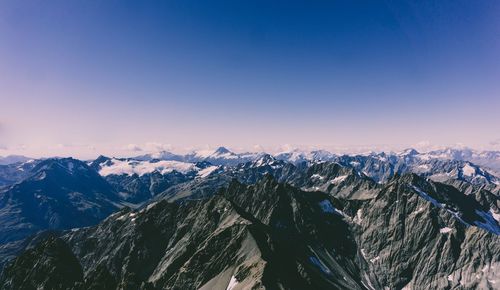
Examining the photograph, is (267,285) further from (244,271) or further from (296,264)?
(296,264)

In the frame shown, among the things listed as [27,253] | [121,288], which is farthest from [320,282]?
[27,253]

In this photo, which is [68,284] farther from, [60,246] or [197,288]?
[197,288]

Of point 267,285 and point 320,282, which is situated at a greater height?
point 267,285

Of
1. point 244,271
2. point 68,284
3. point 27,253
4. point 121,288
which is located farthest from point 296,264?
point 27,253

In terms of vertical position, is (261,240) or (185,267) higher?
(261,240)

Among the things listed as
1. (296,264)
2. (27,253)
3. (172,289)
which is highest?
(27,253)

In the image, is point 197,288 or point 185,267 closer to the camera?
point 197,288

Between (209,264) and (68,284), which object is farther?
(209,264)

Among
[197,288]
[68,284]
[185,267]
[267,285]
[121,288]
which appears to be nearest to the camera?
[121,288]

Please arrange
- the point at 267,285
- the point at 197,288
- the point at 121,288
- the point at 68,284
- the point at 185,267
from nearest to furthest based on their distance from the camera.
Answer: the point at 121,288 → the point at 267,285 → the point at 68,284 → the point at 197,288 → the point at 185,267
